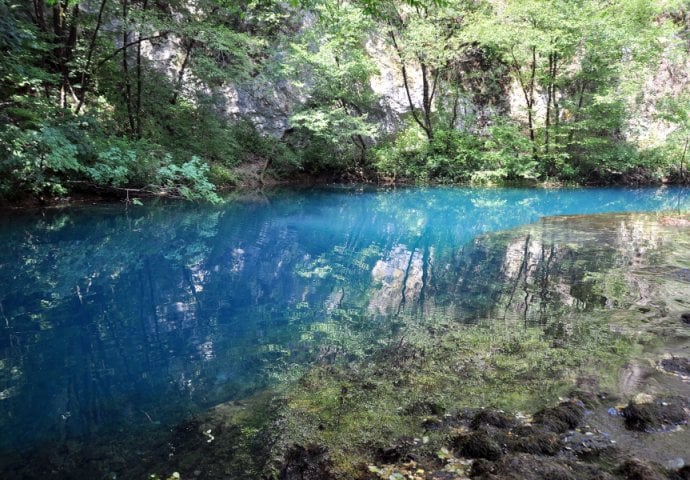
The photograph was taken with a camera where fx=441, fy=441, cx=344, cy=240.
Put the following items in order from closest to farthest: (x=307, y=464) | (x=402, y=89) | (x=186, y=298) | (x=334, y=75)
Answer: (x=307, y=464) < (x=186, y=298) < (x=334, y=75) < (x=402, y=89)

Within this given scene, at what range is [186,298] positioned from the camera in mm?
6266

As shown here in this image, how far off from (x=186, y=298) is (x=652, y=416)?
214 inches

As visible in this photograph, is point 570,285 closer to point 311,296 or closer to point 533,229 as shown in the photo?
point 311,296

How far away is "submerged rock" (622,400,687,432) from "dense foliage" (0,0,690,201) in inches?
515

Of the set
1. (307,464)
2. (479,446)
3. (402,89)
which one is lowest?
(307,464)

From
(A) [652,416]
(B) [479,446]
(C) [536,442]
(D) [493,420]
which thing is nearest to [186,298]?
(D) [493,420]

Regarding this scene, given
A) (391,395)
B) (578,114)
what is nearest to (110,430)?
(391,395)

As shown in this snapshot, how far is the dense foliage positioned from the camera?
15766 millimetres

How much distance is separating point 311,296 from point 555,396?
3.76 metres

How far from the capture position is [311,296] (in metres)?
6.62

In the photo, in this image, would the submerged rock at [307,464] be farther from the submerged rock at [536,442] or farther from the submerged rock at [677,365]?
the submerged rock at [677,365]

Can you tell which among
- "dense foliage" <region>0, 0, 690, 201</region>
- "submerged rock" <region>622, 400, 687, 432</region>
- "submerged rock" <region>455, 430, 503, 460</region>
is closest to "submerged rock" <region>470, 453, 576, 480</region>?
"submerged rock" <region>455, 430, 503, 460</region>

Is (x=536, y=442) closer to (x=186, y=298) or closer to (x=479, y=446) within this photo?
(x=479, y=446)

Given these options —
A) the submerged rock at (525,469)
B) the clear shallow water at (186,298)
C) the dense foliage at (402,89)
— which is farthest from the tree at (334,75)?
the submerged rock at (525,469)
